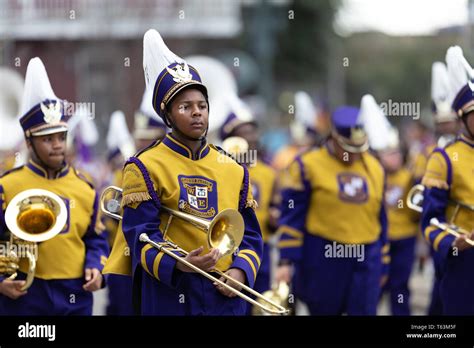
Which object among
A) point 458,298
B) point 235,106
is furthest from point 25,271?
point 235,106

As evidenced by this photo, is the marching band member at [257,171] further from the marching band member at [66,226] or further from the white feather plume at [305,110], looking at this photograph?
the white feather plume at [305,110]

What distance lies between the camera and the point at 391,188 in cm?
1310

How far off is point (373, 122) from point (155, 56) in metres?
4.40

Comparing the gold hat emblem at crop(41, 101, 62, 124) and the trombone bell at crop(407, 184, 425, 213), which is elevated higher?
the gold hat emblem at crop(41, 101, 62, 124)

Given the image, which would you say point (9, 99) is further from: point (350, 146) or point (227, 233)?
point (227, 233)

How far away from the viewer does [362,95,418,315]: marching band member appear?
11.2 meters

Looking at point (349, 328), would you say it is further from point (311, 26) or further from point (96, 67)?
point (311, 26)

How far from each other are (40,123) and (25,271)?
1.00 m

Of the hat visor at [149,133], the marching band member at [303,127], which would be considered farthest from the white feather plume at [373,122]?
the marching band member at [303,127]

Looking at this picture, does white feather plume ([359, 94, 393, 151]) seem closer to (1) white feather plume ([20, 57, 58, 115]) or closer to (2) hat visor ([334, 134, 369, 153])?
(2) hat visor ([334, 134, 369, 153])

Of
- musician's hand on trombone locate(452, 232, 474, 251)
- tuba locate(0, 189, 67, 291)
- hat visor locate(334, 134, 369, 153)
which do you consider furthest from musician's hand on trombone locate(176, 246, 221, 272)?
hat visor locate(334, 134, 369, 153)

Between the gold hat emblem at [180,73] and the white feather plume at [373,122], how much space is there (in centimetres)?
367

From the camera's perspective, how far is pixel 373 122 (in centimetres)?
1046

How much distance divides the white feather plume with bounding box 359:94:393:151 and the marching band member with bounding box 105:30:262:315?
144 inches
